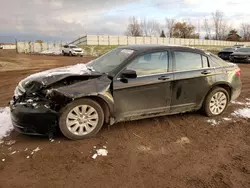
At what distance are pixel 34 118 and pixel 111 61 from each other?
187 cm

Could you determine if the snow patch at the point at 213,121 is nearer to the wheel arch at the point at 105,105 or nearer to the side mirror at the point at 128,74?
the side mirror at the point at 128,74

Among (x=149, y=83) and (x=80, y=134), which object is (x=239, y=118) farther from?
(x=80, y=134)

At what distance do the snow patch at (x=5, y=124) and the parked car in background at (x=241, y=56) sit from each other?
65.9ft

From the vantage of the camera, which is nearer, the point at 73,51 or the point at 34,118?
the point at 34,118

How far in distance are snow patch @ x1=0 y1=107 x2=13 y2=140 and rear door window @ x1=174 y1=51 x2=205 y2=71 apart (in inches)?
133

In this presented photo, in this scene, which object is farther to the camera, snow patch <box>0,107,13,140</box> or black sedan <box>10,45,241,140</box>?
snow patch <box>0,107,13,140</box>

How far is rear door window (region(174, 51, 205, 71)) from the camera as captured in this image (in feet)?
15.8

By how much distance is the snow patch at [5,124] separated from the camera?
168 inches

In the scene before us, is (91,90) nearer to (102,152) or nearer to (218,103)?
(102,152)

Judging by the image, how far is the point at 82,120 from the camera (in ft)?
13.2

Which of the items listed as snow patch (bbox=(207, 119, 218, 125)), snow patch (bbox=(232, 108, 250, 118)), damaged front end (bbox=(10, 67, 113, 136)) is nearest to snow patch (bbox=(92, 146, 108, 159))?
damaged front end (bbox=(10, 67, 113, 136))

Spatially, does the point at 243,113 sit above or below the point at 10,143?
above

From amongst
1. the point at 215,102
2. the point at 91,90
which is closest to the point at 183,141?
the point at 215,102

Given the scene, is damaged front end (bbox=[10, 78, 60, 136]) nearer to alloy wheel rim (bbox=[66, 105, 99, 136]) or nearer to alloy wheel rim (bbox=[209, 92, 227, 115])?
alloy wheel rim (bbox=[66, 105, 99, 136])
